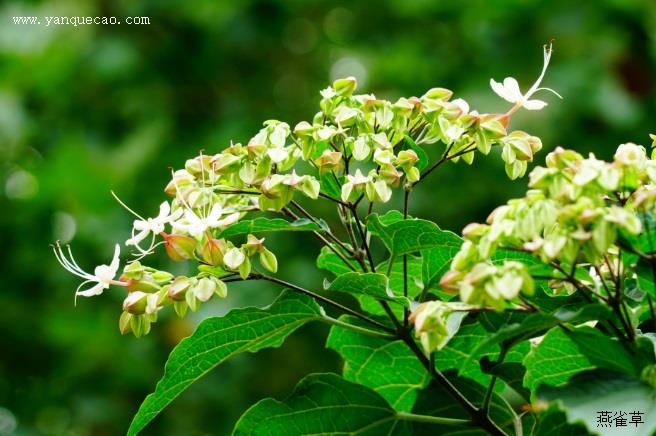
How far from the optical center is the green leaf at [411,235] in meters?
0.98

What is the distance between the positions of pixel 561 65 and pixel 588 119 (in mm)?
233

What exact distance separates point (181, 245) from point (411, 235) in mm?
225

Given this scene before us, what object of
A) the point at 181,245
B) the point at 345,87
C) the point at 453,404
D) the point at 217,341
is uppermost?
the point at 345,87

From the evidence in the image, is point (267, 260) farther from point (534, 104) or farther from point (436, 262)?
point (534, 104)

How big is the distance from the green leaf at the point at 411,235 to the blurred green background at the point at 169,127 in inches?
91.1

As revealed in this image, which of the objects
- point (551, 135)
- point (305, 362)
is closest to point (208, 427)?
point (305, 362)

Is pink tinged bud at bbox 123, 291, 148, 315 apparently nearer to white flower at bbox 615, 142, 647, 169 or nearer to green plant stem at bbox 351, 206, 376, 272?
green plant stem at bbox 351, 206, 376, 272

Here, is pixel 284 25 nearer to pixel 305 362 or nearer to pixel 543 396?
pixel 305 362

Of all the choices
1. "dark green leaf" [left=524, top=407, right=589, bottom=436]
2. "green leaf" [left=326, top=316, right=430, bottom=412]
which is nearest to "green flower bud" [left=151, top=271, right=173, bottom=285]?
"green leaf" [left=326, top=316, right=430, bottom=412]

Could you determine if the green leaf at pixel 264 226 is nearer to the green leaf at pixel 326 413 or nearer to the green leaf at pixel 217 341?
the green leaf at pixel 217 341

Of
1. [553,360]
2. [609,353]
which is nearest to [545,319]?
[609,353]

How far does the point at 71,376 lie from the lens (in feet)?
12.0

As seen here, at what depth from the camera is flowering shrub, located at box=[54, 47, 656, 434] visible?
2.63ft

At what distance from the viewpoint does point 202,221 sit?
0.96 metres
